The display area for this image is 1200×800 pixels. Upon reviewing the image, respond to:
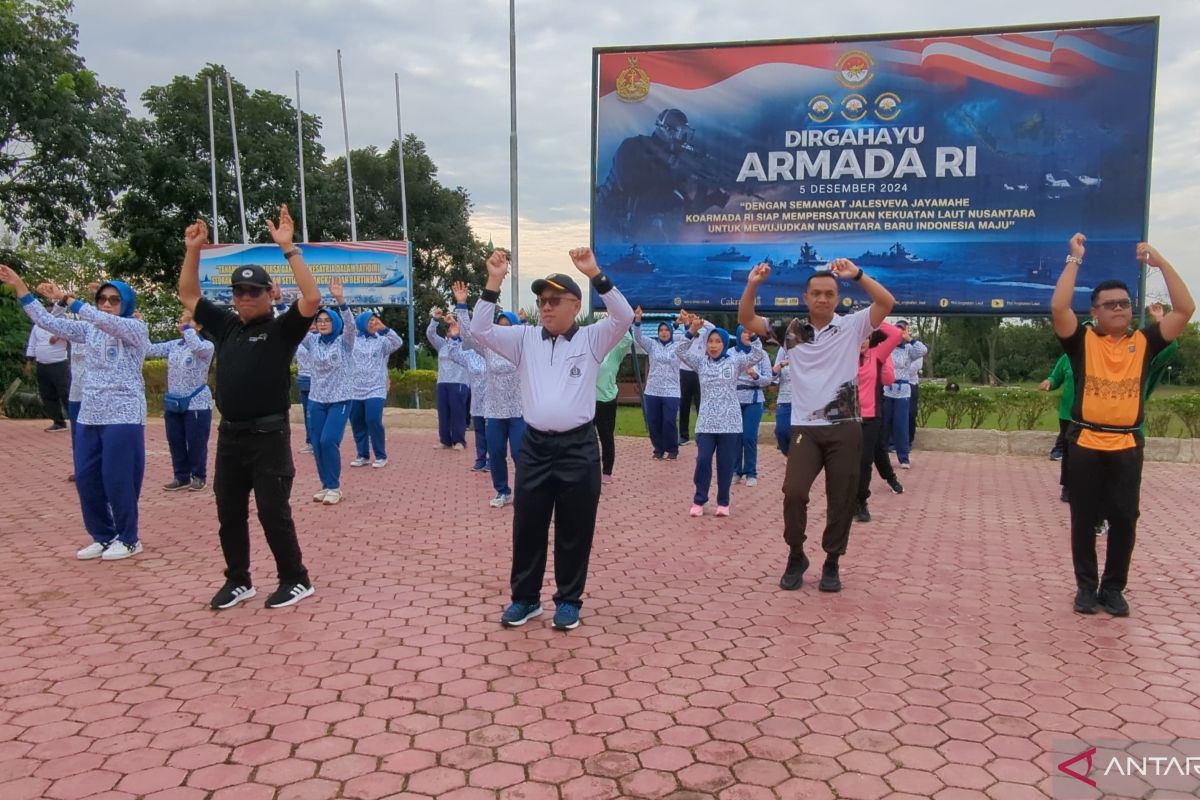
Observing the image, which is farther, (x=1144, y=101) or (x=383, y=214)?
(x=383, y=214)

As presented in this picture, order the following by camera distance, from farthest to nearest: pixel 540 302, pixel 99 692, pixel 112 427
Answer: pixel 112 427 → pixel 540 302 → pixel 99 692

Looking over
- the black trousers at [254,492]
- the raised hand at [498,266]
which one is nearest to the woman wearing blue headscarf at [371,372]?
the black trousers at [254,492]

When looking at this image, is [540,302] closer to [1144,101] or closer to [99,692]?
[99,692]

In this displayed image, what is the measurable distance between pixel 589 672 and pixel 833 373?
2253 millimetres

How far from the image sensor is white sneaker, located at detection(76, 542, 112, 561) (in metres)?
5.72

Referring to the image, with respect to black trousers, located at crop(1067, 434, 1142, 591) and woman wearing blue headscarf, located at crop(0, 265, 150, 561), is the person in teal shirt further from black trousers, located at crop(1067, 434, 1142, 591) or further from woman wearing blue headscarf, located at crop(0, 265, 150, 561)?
black trousers, located at crop(1067, 434, 1142, 591)

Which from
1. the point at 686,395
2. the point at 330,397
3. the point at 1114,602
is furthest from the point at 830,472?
the point at 686,395

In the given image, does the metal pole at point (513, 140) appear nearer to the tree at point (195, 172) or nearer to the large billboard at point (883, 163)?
the large billboard at point (883, 163)

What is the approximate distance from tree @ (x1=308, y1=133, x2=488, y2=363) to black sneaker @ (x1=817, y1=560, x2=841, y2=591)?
26950 mm

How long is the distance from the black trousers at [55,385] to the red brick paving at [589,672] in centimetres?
529

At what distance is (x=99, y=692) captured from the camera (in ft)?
11.7

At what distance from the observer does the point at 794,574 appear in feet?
16.9

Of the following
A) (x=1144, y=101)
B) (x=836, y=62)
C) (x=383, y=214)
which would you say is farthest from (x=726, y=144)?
(x=383, y=214)

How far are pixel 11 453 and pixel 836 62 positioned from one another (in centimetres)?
1353
